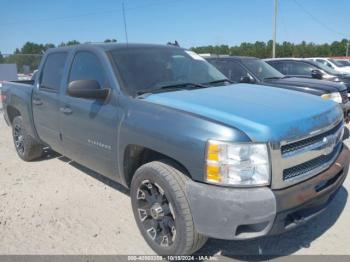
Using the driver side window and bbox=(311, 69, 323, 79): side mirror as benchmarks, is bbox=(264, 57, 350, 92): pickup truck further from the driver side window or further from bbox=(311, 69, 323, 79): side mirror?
the driver side window

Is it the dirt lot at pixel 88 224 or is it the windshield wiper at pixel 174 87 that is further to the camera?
the windshield wiper at pixel 174 87

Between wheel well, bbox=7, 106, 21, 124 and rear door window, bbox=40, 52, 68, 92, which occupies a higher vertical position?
rear door window, bbox=40, 52, 68, 92

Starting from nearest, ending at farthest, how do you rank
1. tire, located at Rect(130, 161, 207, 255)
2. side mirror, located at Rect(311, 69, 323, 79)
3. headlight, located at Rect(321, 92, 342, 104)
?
tire, located at Rect(130, 161, 207, 255) → headlight, located at Rect(321, 92, 342, 104) → side mirror, located at Rect(311, 69, 323, 79)

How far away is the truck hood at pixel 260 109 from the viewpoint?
2.51 m

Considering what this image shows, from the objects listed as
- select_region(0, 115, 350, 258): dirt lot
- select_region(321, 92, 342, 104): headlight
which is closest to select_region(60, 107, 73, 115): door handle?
select_region(0, 115, 350, 258): dirt lot

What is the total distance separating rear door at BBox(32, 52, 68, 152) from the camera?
14.6 feet

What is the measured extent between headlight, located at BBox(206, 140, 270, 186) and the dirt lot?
0.96 metres

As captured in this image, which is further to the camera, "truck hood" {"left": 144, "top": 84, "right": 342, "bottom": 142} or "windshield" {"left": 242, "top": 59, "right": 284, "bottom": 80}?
"windshield" {"left": 242, "top": 59, "right": 284, "bottom": 80}

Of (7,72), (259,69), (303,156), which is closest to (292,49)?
(7,72)

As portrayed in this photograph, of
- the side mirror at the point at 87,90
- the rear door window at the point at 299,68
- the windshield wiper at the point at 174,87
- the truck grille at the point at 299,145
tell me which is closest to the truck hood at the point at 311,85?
the rear door window at the point at 299,68

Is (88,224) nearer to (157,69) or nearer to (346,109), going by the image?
(157,69)

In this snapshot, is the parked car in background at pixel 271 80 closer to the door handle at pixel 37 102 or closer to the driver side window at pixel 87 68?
the driver side window at pixel 87 68

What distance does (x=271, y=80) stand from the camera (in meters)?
7.54

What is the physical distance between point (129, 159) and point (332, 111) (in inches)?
75.6
